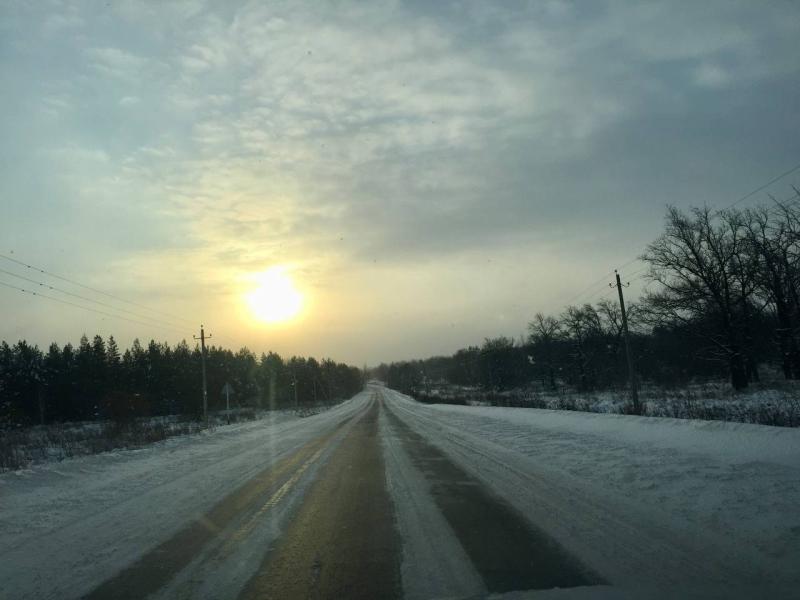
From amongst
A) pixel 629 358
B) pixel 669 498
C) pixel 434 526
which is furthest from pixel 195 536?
pixel 629 358

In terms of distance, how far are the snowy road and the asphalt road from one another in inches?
1.2

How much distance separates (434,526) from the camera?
6953mm

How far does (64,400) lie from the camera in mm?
79625

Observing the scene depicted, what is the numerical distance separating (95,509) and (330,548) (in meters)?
5.30

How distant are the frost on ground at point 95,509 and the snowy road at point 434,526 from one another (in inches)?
1.6

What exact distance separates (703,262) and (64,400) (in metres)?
83.9

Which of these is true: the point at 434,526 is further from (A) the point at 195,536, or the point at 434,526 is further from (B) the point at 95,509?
(B) the point at 95,509

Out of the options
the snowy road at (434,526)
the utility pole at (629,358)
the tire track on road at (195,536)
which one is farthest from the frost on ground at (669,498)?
the utility pole at (629,358)

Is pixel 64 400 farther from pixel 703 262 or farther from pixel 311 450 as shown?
pixel 703 262

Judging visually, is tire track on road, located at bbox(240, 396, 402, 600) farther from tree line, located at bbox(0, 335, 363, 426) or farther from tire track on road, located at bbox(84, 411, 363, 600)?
tree line, located at bbox(0, 335, 363, 426)

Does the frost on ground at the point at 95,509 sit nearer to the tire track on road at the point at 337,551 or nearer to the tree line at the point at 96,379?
the tire track on road at the point at 337,551

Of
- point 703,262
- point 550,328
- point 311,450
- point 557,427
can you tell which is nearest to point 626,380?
point 550,328

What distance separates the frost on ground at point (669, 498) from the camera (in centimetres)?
495

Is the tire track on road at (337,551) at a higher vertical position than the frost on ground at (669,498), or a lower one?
higher
